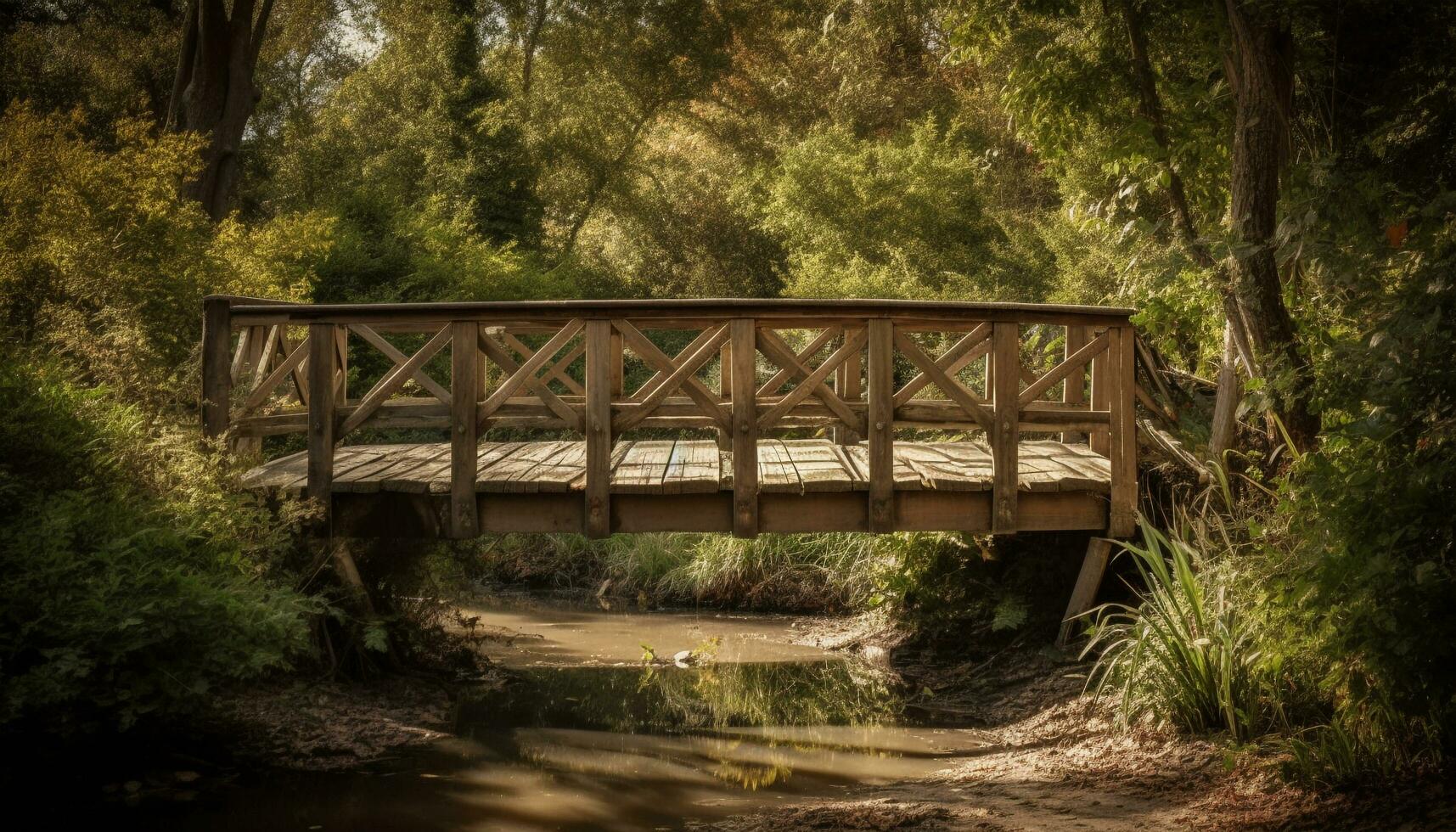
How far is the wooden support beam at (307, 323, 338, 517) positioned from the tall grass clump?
4.43 m

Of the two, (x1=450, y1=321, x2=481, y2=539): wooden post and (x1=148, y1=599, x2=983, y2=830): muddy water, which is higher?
(x1=450, y1=321, x2=481, y2=539): wooden post


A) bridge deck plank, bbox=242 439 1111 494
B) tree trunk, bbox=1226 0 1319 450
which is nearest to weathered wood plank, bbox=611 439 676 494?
bridge deck plank, bbox=242 439 1111 494

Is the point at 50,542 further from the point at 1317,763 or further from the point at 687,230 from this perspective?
the point at 687,230

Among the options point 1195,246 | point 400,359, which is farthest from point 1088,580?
point 400,359

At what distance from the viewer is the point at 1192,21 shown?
26.3 feet

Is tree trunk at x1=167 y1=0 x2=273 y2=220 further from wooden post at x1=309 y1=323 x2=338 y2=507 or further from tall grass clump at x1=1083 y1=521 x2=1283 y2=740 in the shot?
tall grass clump at x1=1083 y1=521 x2=1283 y2=740

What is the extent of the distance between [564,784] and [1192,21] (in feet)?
20.2

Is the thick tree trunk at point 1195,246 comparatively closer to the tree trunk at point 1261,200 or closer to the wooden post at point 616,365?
the tree trunk at point 1261,200

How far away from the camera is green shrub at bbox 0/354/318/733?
5.04m

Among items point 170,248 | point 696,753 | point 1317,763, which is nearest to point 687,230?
point 170,248

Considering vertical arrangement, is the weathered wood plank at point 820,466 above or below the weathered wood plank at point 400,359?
below

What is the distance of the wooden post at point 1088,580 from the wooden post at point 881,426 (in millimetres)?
1393

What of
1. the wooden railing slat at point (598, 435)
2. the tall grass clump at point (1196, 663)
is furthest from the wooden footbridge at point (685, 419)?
the tall grass clump at point (1196, 663)

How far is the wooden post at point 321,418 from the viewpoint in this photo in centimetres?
708
